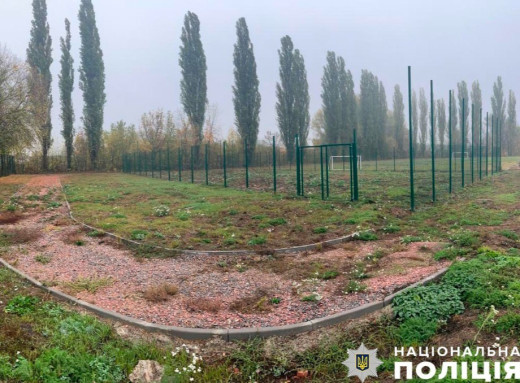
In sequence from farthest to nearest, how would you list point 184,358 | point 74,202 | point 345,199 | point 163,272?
1. point 74,202
2. point 345,199
3. point 163,272
4. point 184,358

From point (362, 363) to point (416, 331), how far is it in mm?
728

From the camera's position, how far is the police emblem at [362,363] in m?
3.83

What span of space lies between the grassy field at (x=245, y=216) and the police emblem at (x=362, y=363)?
4.13 meters

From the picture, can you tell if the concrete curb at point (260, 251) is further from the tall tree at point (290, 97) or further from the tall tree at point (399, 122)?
the tall tree at point (399, 122)

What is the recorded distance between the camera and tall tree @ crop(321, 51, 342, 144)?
52.0 meters

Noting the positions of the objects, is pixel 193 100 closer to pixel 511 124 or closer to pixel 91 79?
pixel 91 79

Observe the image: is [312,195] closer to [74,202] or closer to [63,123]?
[74,202]

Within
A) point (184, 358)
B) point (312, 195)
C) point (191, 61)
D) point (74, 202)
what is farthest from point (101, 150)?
point (184, 358)

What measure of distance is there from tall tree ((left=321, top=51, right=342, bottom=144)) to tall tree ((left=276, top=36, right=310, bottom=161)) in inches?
194

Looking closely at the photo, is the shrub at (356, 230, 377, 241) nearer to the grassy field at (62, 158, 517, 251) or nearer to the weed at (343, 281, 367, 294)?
the grassy field at (62, 158, 517, 251)

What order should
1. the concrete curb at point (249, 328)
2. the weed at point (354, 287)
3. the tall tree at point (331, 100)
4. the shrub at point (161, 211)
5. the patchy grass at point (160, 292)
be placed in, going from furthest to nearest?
1. the tall tree at point (331, 100)
2. the shrub at point (161, 211)
3. the patchy grass at point (160, 292)
4. the weed at point (354, 287)
5. the concrete curb at point (249, 328)

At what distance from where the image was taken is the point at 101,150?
40.8 meters

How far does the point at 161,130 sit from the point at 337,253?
121 ft

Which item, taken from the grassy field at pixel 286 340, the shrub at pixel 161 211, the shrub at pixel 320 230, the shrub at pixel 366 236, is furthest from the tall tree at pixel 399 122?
the grassy field at pixel 286 340
